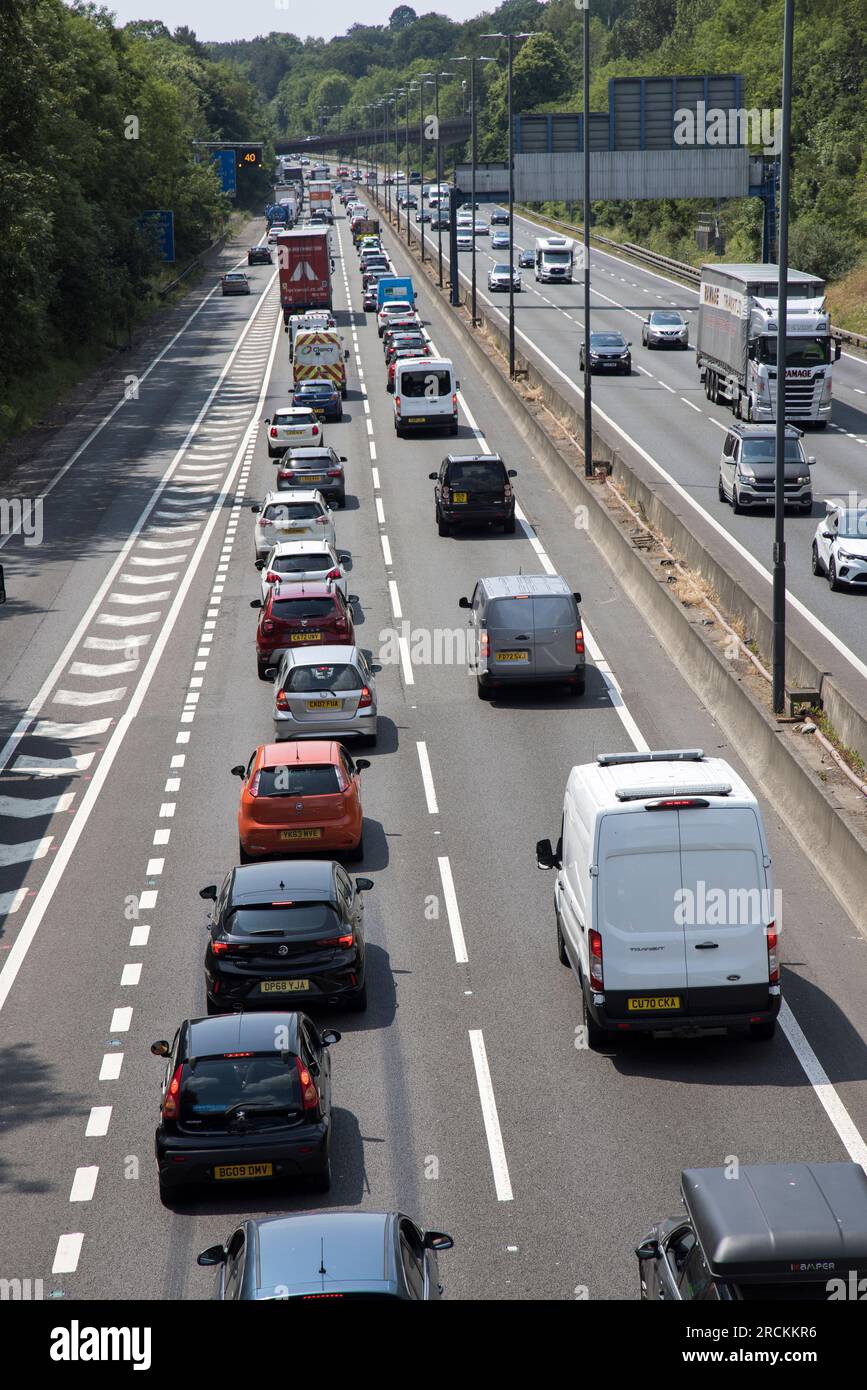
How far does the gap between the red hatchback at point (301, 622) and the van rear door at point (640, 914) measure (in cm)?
1424

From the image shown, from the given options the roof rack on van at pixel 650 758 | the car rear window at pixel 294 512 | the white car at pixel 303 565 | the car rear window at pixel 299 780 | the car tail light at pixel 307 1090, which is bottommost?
the car rear window at pixel 294 512

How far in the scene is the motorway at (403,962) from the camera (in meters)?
12.4

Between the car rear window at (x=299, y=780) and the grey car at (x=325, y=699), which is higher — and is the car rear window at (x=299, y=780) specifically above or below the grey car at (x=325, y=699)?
above

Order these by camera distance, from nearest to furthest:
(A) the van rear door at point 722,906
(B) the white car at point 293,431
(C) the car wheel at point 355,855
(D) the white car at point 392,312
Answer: (A) the van rear door at point 722,906 < (C) the car wheel at point 355,855 < (B) the white car at point 293,431 < (D) the white car at point 392,312

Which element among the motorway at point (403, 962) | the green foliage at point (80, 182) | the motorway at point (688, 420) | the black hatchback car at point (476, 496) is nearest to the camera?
the motorway at point (403, 962)

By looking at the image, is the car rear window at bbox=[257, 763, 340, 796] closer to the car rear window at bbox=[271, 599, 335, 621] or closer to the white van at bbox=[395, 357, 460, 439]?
the car rear window at bbox=[271, 599, 335, 621]

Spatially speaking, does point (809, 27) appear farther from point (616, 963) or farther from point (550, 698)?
point (616, 963)

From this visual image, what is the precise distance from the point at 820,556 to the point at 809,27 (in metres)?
92.5

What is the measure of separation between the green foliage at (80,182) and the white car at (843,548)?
24.4m

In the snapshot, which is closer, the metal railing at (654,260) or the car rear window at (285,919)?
the car rear window at (285,919)

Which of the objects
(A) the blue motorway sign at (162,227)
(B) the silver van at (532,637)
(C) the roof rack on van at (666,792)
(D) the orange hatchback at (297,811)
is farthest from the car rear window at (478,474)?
(A) the blue motorway sign at (162,227)

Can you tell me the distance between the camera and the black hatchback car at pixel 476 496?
3881 centimetres

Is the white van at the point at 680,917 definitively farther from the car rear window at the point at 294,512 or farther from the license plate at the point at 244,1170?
the car rear window at the point at 294,512
